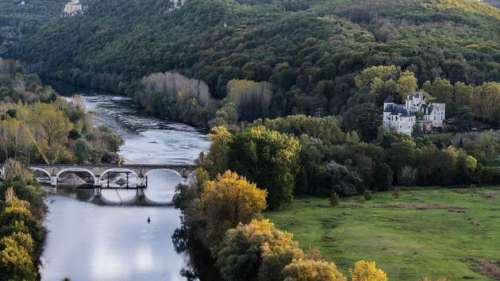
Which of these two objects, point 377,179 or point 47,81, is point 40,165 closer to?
point 377,179

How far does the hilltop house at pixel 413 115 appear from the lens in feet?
328

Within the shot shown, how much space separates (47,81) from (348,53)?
3186 inches

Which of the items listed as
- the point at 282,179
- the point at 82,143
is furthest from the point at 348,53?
the point at 282,179

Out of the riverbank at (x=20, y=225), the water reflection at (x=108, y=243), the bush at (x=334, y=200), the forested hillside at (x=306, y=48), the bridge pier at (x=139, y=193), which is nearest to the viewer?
the riverbank at (x=20, y=225)

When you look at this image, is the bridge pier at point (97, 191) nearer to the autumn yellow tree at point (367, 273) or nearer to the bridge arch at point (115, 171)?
the bridge arch at point (115, 171)

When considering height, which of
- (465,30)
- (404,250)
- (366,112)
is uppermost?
(465,30)

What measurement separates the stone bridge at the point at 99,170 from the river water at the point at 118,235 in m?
1.77

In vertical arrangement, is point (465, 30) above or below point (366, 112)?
above

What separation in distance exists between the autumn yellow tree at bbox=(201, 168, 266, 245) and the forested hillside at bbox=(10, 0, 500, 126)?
53.9m

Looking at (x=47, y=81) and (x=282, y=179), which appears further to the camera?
(x=47, y=81)

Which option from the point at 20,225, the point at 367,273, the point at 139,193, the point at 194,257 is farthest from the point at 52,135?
the point at 367,273

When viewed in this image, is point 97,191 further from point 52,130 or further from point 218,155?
point 218,155

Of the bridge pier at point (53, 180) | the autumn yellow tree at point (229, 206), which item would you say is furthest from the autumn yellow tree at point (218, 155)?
the bridge pier at point (53, 180)

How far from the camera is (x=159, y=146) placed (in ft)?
360
